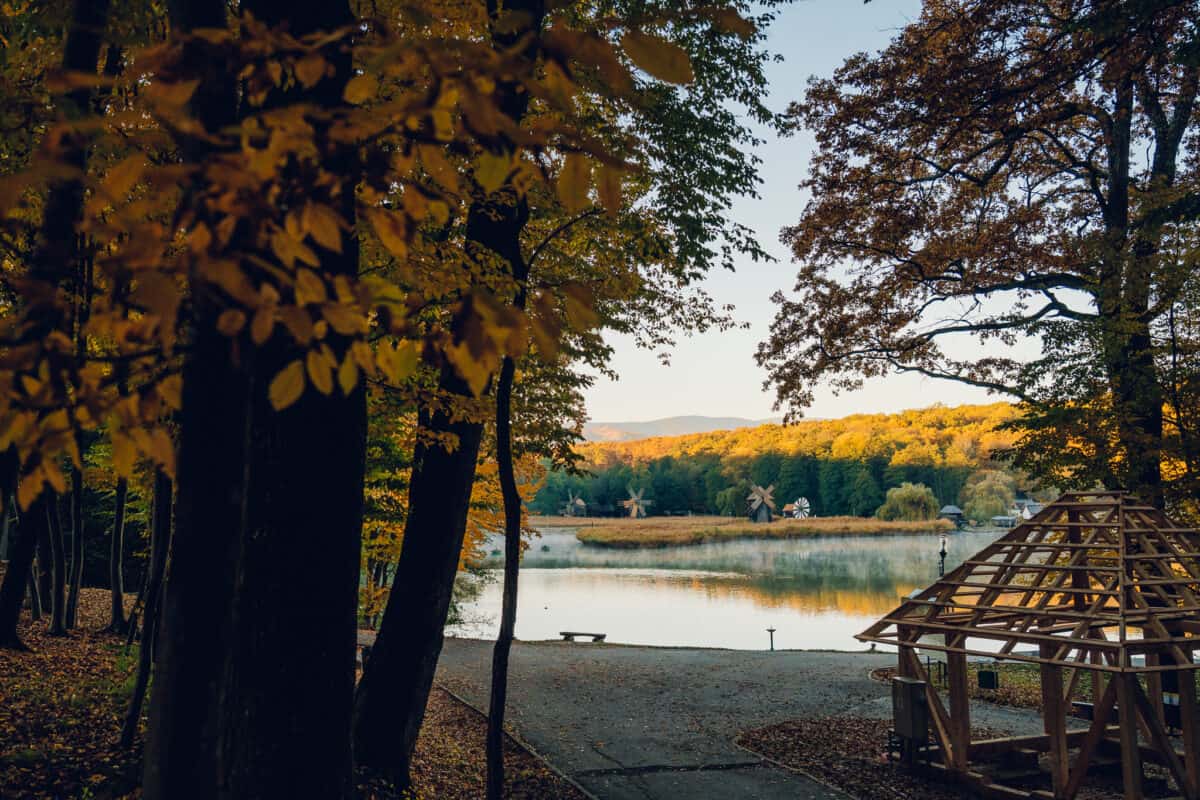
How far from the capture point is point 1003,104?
36.0 ft

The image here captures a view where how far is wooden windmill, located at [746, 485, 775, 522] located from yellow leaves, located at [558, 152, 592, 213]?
338ft

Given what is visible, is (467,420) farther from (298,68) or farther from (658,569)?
(658,569)

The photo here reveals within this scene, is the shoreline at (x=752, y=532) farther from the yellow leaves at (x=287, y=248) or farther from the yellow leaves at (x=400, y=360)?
the yellow leaves at (x=287, y=248)

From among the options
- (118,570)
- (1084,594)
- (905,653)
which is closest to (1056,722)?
(1084,594)

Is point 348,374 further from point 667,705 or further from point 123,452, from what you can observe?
point 667,705

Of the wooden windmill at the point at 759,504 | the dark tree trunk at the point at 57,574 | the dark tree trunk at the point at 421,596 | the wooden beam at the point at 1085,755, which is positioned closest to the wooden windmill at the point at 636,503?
the wooden windmill at the point at 759,504

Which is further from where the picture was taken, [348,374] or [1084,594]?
[1084,594]

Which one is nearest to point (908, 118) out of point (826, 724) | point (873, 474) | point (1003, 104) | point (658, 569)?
point (1003, 104)

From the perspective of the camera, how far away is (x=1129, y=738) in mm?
8633

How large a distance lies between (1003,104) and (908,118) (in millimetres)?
3603

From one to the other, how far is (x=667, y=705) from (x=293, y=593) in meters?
10.6

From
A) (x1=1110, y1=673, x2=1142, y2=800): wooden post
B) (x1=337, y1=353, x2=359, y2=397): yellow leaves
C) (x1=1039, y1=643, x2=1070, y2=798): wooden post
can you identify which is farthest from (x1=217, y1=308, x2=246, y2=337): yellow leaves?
(x1=1039, y1=643, x2=1070, y2=798): wooden post

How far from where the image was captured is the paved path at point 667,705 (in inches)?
381

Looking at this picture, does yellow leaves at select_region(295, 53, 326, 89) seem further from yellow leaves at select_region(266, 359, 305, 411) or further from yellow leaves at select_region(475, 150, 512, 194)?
yellow leaves at select_region(266, 359, 305, 411)
